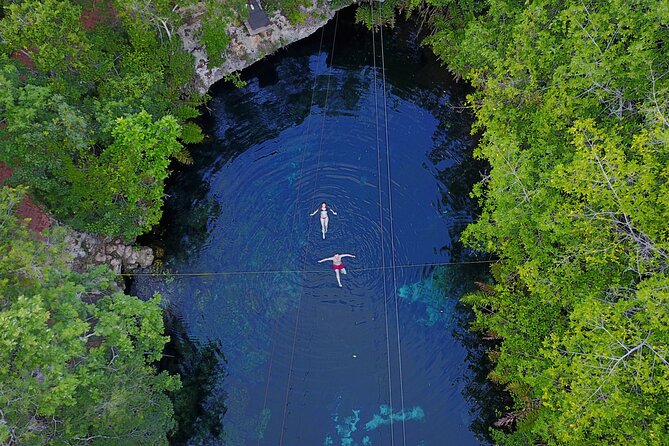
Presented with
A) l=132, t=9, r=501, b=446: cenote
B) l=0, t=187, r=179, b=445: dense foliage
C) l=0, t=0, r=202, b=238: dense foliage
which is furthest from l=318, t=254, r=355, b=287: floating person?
l=0, t=0, r=202, b=238: dense foliage

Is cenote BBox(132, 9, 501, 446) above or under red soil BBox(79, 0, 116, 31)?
under

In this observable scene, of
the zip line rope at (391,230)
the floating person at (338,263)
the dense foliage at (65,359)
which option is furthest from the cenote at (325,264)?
the dense foliage at (65,359)

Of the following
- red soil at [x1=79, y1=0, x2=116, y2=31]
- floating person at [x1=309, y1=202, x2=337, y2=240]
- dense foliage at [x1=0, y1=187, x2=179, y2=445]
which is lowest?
dense foliage at [x1=0, y1=187, x2=179, y2=445]

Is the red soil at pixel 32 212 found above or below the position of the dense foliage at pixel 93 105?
below

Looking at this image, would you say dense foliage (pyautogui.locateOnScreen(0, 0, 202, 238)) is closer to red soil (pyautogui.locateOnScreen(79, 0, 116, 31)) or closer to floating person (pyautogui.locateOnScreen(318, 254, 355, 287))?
red soil (pyautogui.locateOnScreen(79, 0, 116, 31))

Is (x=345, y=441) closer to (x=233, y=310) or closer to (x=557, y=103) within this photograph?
(x=233, y=310)

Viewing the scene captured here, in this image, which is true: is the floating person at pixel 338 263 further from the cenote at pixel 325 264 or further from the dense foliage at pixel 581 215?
the dense foliage at pixel 581 215
